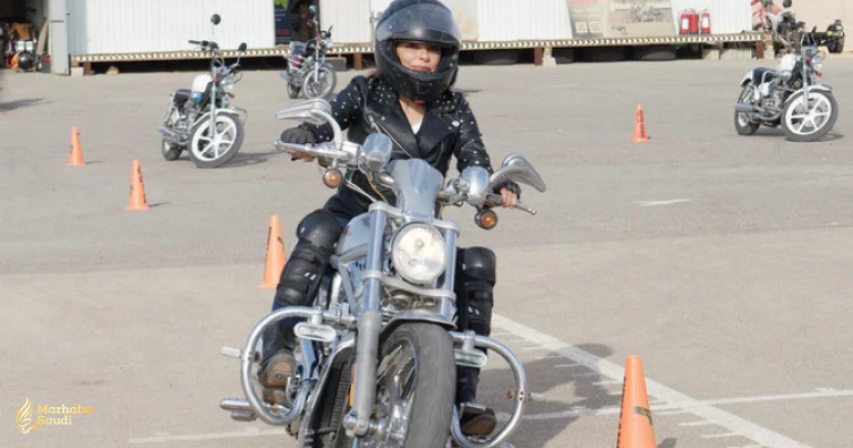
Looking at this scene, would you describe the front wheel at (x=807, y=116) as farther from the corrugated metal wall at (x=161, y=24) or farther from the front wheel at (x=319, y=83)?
the corrugated metal wall at (x=161, y=24)

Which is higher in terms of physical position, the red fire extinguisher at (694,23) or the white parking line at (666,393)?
the red fire extinguisher at (694,23)

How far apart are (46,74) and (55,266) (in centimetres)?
2659

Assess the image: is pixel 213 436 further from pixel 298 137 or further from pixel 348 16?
pixel 348 16

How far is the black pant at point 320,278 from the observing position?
5266 mm

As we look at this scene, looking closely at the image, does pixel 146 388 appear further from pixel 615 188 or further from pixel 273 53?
pixel 273 53

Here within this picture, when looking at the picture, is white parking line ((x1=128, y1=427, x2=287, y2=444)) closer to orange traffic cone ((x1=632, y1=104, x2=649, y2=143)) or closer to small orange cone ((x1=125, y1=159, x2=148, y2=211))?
small orange cone ((x1=125, y1=159, x2=148, y2=211))

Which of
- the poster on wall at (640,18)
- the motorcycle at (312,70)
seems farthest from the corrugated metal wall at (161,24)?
the poster on wall at (640,18)

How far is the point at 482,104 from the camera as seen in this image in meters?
26.6

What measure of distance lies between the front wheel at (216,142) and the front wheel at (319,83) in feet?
31.7

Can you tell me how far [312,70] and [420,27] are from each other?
22.9 meters

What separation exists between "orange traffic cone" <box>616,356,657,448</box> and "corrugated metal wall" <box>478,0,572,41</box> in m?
33.9

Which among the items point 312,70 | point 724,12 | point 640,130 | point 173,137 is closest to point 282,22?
point 724,12

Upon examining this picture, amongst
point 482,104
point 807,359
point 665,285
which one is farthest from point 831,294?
point 482,104

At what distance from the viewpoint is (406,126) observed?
5.61 meters
